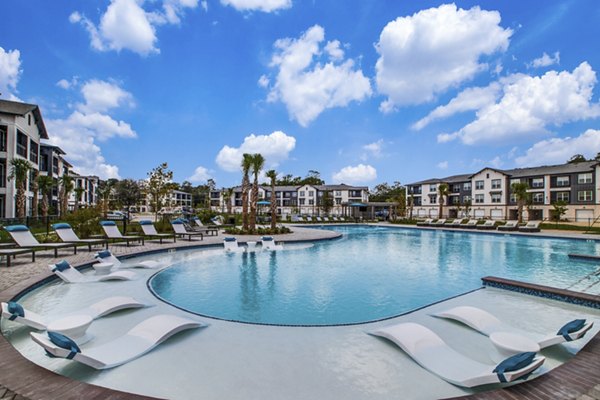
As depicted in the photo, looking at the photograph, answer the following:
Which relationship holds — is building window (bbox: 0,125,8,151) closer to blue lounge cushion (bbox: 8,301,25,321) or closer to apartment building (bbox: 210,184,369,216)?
blue lounge cushion (bbox: 8,301,25,321)

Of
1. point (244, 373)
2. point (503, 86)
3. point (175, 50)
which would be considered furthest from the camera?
point (503, 86)

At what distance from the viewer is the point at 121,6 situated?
42.3 ft

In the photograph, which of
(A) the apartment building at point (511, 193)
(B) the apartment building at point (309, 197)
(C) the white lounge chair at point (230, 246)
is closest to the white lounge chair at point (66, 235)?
(C) the white lounge chair at point (230, 246)

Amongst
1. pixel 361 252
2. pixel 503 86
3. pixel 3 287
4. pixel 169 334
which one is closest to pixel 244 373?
pixel 169 334

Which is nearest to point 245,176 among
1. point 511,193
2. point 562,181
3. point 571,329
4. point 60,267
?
point 60,267

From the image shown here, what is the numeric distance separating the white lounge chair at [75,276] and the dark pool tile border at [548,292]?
9987 mm

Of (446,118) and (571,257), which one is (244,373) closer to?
(571,257)

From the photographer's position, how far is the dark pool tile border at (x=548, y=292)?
252 inches

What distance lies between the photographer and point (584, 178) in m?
38.5

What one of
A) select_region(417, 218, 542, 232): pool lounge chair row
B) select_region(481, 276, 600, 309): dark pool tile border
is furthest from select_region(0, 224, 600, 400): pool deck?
select_region(417, 218, 542, 232): pool lounge chair row

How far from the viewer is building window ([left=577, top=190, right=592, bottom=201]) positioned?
3800cm

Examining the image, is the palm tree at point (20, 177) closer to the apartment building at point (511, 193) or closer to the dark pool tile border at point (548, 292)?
the dark pool tile border at point (548, 292)

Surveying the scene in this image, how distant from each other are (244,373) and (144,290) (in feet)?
16.1

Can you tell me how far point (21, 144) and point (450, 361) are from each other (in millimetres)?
34719
